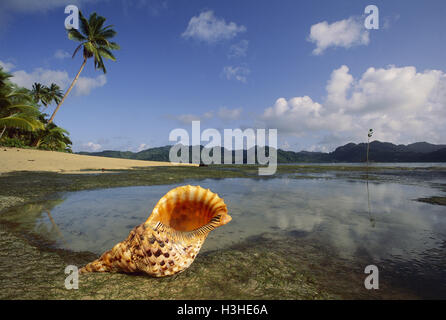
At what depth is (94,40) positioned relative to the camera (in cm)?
3103

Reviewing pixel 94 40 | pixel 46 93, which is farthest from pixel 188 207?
pixel 46 93

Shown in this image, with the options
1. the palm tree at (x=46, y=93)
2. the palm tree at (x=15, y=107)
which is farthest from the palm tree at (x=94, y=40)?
the palm tree at (x=46, y=93)

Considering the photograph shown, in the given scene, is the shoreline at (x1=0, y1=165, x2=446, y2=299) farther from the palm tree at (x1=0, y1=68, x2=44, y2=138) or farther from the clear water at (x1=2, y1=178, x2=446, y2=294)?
the palm tree at (x1=0, y1=68, x2=44, y2=138)

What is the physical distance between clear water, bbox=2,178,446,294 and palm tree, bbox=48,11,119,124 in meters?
32.8

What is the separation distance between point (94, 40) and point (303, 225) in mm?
40254

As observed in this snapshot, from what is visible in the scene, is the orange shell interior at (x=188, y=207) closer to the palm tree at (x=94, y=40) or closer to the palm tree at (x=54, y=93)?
the palm tree at (x=94, y=40)

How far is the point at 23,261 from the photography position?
2.54 m

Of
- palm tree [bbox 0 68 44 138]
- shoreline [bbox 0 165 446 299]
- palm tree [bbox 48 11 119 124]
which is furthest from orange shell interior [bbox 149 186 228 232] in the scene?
palm tree [bbox 48 11 119 124]

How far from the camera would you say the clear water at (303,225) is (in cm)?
317

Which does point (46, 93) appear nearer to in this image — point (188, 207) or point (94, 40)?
point (94, 40)

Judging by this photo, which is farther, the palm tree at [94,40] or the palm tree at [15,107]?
the palm tree at [94,40]

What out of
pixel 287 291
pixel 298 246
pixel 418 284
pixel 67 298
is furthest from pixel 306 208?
pixel 67 298

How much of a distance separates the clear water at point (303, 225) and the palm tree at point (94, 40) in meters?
32.8
